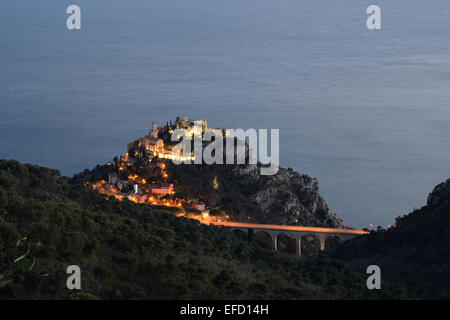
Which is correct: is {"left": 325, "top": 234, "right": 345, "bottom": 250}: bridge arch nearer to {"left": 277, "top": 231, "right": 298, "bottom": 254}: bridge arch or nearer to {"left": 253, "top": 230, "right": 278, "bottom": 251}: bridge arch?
{"left": 277, "top": 231, "right": 298, "bottom": 254}: bridge arch

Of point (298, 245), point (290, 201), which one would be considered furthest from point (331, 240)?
point (290, 201)

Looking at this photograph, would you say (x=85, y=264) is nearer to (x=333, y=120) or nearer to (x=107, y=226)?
(x=107, y=226)

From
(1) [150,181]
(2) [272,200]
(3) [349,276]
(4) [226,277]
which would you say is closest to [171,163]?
(1) [150,181]

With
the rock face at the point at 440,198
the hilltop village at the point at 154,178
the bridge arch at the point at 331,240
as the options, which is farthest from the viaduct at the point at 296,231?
the rock face at the point at 440,198

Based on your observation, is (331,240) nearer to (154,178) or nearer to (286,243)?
(286,243)

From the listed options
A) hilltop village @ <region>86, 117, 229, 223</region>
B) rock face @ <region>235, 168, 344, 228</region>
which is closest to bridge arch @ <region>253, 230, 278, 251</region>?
rock face @ <region>235, 168, 344, 228</region>

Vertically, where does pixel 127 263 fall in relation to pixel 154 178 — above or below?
below
